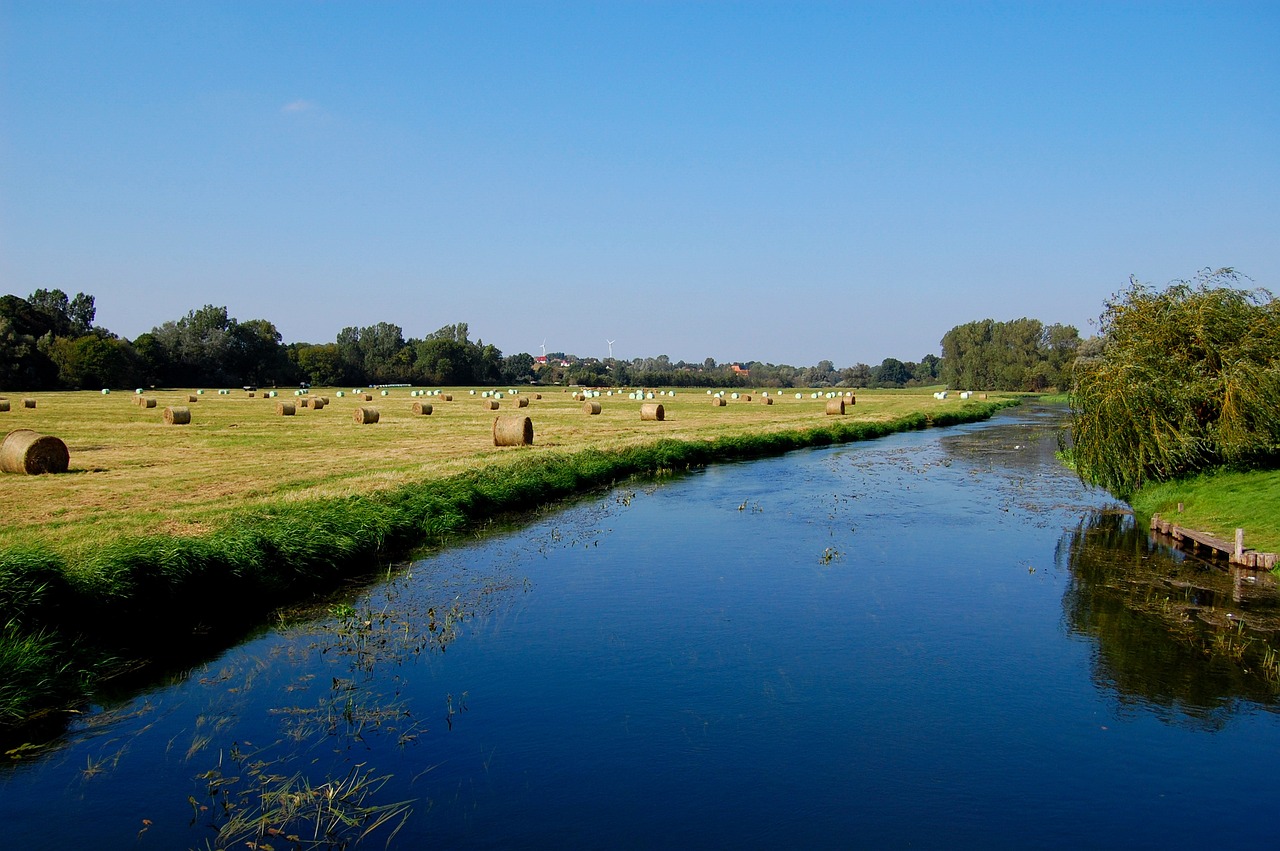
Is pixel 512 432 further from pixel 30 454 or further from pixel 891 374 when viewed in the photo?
pixel 891 374

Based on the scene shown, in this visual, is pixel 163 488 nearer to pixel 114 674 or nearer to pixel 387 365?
pixel 114 674

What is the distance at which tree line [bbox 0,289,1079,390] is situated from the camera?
81188 millimetres

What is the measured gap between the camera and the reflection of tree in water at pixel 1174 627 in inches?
431

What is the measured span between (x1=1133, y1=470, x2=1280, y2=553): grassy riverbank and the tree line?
220 feet

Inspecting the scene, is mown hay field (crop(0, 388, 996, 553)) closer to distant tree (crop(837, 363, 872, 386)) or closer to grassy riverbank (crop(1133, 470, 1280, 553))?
grassy riverbank (crop(1133, 470, 1280, 553))

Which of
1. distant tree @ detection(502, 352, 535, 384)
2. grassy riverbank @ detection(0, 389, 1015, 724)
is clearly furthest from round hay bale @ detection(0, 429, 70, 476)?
distant tree @ detection(502, 352, 535, 384)

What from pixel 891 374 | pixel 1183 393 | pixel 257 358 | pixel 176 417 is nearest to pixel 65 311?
pixel 257 358

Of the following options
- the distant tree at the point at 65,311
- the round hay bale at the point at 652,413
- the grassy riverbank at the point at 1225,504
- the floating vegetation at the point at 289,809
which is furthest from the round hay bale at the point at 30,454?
the distant tree at the point at 65,311

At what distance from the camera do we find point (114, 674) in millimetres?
11094

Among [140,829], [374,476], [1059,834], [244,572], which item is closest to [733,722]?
[1059,834]

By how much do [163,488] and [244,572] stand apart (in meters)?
8.07

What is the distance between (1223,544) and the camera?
17859 mm

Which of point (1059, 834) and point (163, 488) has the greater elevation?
point (163, 488)

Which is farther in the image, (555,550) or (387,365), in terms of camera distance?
(387,365)
